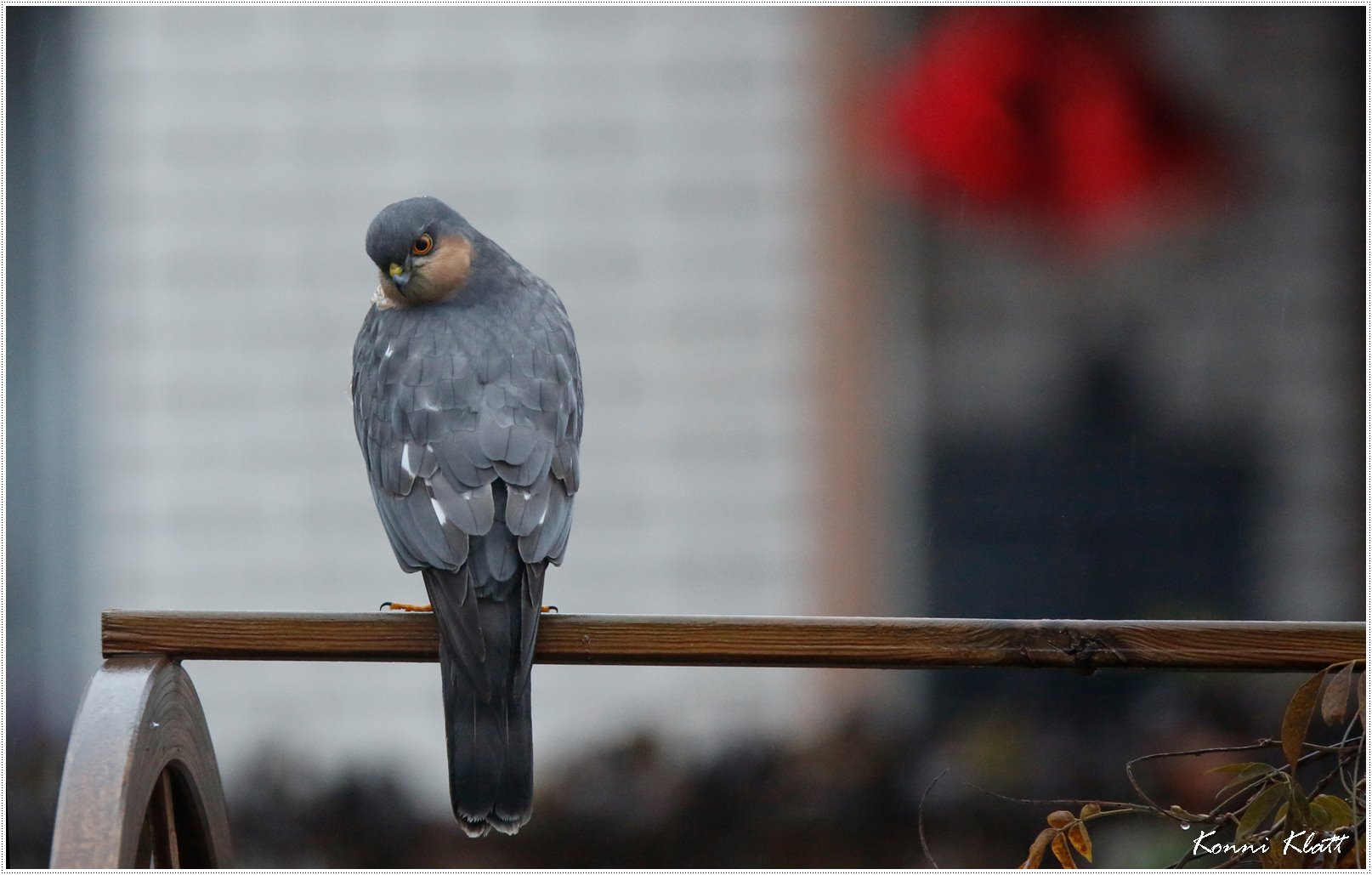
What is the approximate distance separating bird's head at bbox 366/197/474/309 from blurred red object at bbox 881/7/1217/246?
2.70m

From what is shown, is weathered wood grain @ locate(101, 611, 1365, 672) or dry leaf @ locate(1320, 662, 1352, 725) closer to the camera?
dry leaf @ locate(1320, 662, 1352, 725)

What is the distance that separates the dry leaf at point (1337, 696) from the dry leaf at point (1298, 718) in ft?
0.06

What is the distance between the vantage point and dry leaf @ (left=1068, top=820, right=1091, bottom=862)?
59.6 inches

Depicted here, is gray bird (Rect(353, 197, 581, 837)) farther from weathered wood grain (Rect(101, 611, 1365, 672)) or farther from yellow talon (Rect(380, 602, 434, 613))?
weathered wood grain (Rect(101, 611, 1365, 672))

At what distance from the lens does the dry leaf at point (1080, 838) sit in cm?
151

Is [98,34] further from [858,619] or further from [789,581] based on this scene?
[858,619]

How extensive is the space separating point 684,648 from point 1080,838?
1.65 feet

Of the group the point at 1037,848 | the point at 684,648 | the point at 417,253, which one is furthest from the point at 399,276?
the point at 1037,848

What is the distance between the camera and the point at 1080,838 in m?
1.55

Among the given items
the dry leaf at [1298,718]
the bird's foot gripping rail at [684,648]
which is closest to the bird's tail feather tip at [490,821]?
the bird's foot gripping rail at [684,648]

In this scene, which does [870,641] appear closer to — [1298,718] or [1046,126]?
[1298,718]

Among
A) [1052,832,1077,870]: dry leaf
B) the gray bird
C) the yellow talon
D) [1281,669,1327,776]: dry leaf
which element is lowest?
[1052,832,1077,870]: dry leaf

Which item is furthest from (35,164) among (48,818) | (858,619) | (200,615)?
(858,619)

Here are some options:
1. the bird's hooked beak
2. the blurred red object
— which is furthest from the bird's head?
the blurred red object
